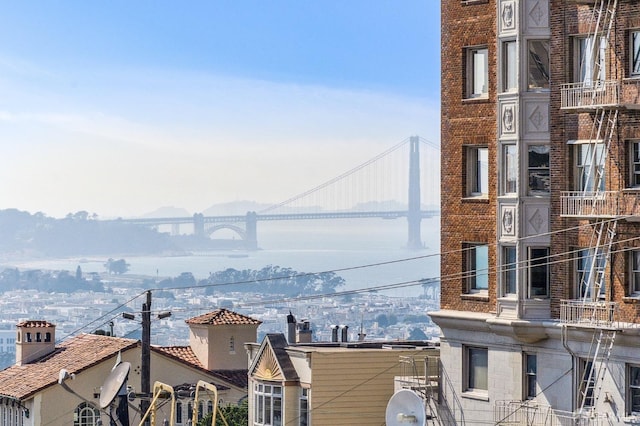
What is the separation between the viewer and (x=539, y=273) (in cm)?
5178

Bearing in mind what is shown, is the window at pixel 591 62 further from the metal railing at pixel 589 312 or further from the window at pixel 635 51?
the metal railing at pixel 589 312

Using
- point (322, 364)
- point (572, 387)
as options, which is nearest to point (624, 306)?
point (572, 387)

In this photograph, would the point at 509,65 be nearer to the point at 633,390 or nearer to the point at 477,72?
the point at 477,72

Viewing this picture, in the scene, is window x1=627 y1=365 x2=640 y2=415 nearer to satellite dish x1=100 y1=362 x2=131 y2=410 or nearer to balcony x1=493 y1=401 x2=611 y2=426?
balcony x1=493 y1=401 x2=611 y2=426

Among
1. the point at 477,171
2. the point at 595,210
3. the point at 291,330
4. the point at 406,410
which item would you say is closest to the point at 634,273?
the point at 595,210

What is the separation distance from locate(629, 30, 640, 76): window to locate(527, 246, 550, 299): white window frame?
6.15 meters

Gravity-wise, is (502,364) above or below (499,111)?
below

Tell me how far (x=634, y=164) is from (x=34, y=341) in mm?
58390

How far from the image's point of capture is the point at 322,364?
2457 inches

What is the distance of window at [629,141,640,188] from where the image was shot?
160 ft

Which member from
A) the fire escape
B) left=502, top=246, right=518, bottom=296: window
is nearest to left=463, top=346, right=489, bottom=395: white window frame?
left=502, top=246, right=518, bottom=296: window

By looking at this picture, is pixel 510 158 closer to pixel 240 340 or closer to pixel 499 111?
pixel 499 111

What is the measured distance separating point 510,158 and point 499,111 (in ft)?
4.80

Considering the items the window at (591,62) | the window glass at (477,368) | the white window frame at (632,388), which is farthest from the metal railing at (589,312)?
the window at (591,62)
